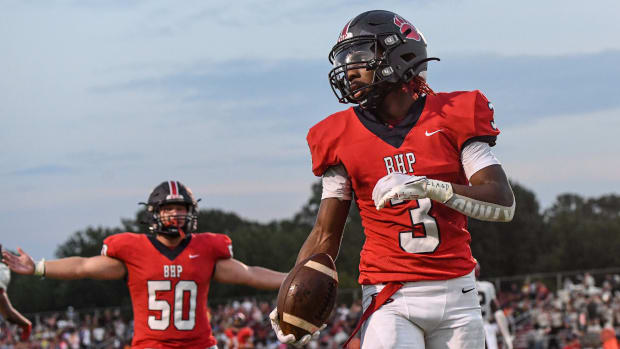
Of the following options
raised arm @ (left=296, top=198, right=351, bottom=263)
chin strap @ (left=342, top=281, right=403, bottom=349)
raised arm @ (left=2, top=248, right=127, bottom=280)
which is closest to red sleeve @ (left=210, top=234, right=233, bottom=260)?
raised arm @ (left=2, top=248, right=127, bottom=280)

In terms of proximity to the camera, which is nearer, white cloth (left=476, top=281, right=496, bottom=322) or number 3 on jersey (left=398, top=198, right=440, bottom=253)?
number 3 on jersey (left=398, top=198, right=440, bottom=253)

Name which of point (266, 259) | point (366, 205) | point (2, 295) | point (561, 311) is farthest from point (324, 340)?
point (266, 259)

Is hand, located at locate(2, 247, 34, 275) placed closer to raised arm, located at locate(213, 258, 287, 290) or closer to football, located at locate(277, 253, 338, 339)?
raised arm, located at locate(213, 258, 287, 290)

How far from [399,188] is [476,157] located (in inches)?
26.8

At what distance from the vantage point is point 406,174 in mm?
3863

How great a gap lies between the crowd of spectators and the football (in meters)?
16.2

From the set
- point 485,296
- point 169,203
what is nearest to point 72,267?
point 169,203

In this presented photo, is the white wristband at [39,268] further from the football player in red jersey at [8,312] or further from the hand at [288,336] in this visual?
the hand at [288,336]

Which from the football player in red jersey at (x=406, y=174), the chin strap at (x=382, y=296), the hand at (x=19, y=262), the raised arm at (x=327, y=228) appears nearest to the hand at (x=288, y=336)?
the football player in red jersey at (x=406, y=174)

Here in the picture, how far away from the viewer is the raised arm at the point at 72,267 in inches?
272

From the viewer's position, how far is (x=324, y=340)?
75.8 feet

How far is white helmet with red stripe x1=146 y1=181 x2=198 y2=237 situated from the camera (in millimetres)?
7051

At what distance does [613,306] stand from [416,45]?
20852mm

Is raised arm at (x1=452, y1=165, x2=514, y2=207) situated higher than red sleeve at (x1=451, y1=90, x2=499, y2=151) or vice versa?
red sleeve at (x1=451, y1=90, x2=499, y2=151)
